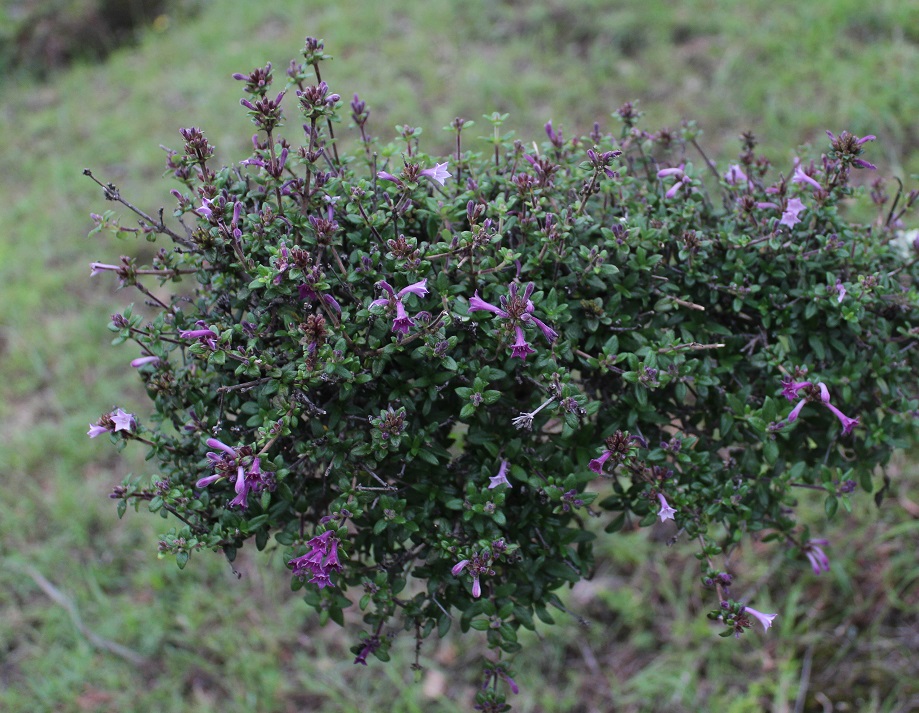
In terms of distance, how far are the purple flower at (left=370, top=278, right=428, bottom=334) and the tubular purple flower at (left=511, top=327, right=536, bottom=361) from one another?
7.1 inches

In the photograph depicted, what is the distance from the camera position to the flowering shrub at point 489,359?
1487 millimetres

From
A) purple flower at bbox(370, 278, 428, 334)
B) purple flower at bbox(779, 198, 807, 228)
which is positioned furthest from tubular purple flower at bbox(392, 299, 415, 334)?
purple flower at bbox(779, 198, 807, 228)

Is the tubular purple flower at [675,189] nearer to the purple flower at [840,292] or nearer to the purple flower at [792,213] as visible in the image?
the purple flower at [792,213]

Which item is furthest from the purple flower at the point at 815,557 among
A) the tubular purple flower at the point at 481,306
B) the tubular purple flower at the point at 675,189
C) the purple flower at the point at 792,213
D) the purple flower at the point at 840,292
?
the tubular purple flower at the point at 481,306

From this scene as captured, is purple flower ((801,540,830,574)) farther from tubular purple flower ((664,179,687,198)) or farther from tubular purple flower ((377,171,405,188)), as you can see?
tubular purple flower ((377,171,405,188))

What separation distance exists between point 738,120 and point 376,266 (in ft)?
10.9

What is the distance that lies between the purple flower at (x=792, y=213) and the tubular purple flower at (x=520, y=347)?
0.66m

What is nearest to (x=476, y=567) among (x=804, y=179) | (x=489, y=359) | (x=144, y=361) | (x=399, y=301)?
(x=489, y=359)

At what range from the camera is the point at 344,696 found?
2906mm

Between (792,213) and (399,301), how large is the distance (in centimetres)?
86

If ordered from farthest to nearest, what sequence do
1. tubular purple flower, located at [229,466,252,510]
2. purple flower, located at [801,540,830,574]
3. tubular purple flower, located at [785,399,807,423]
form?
1. purple flower, located at [801,540,830,574]
2. tubular purple flower, located at [785,399,807,423]
3. tubular purple flower, located at [229,466,252,510]

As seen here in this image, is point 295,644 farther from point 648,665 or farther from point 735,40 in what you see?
point 735,40

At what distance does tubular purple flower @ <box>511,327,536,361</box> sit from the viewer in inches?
55.9

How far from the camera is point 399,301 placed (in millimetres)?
1442
